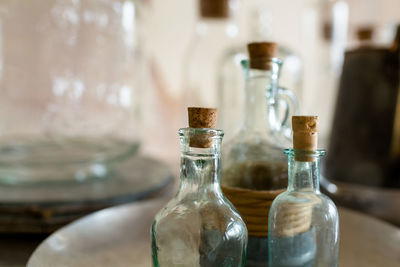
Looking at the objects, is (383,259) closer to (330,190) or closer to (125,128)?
(330,190)

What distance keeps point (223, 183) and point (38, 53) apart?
0.40 meters

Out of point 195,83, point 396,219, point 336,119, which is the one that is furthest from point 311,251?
point 195,83

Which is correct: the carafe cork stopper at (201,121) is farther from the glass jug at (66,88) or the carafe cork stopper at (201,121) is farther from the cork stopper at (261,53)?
the glass jug at (66,88)

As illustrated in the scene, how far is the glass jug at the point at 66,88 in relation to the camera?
60cm

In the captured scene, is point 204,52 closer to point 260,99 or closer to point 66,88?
point 66,88

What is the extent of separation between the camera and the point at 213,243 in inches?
11.8

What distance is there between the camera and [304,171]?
315 millimetres

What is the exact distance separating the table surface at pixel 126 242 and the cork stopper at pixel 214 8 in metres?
0.48

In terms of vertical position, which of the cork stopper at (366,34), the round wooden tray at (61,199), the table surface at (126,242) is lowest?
the table surface at (126,242)

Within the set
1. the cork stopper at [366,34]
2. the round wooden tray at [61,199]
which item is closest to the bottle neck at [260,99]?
the round wooden tray at [61,199]

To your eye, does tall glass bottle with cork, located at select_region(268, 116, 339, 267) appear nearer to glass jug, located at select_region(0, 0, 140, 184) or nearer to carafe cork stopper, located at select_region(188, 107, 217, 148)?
carafe cork stopper, located at select_region(188, 107, 217, 148)

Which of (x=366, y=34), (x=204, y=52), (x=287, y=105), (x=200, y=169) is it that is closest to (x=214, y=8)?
(x=204, y=52)

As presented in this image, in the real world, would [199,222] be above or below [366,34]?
below

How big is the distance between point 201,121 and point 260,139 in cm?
10
